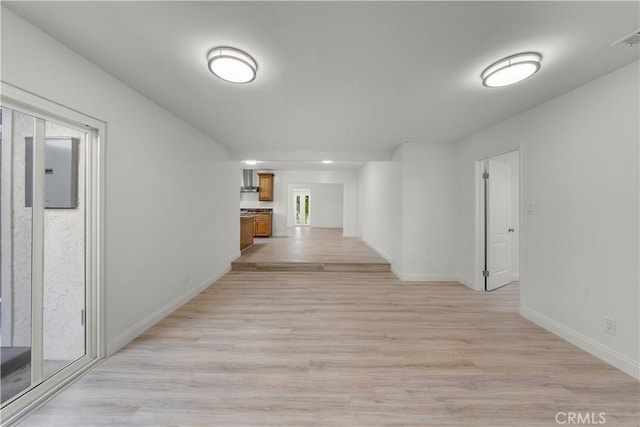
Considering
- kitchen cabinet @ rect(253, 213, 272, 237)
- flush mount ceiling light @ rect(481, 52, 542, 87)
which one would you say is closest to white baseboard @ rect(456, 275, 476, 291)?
flush mount ceiling light @ rect(481, 52, 542, 87)

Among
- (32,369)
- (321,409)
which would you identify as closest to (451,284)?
(321,409)

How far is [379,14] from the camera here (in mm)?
1401

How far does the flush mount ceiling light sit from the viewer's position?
1.79 meters

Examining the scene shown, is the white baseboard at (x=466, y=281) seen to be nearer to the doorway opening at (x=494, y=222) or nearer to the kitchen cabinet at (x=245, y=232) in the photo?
the doorway opening at (x=494, y=222)

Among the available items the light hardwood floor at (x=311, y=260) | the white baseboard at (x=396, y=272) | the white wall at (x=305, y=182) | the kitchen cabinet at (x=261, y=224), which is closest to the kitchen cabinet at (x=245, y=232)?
the light hardwood floor at (x=311, y=260)

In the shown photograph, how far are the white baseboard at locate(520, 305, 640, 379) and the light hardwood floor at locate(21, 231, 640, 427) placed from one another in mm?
67

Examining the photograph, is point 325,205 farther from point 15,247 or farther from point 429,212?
point 15,247

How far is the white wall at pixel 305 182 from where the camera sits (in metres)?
9.38

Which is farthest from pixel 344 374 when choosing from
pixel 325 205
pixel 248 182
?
pixel 325 205

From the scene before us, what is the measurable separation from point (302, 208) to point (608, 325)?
1171cm

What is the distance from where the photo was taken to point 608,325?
81.0 inches

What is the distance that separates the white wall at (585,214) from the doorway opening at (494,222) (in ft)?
2.70

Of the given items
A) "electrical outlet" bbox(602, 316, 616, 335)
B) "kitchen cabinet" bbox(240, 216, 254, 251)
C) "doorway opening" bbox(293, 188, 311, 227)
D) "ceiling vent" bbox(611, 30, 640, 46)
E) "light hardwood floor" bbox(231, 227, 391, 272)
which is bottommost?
"light hardwood floor" bbox(231, 227, 391, 272)

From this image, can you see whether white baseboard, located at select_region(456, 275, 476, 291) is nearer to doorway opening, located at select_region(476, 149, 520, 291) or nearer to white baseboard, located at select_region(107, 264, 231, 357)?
doorway opening, located at select_region(476, 149, 520, 291)
